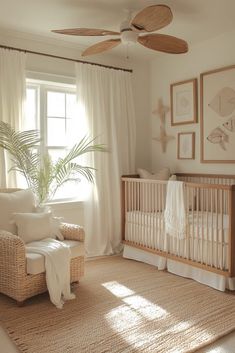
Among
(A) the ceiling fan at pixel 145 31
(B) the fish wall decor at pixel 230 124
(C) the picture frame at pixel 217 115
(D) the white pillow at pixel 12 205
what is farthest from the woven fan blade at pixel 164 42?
(D) the white pillow at pixel 12 205

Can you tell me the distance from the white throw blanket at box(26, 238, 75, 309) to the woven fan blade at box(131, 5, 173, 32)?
194cm

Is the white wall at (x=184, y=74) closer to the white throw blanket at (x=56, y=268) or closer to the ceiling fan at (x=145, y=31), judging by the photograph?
the ceiling fan at (x=145, y=31)

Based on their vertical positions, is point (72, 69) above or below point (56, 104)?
above

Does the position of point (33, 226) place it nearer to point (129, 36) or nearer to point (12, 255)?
point (12, 255)

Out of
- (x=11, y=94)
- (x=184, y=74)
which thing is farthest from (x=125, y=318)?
(x=184, y=74)

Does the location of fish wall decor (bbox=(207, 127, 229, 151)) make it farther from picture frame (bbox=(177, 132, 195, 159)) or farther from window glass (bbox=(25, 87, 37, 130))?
window glass (bbox=(25, 87, 37, 130))

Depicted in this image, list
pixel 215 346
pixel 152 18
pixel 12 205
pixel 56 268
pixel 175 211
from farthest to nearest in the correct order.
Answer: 1. pixel 175 211
2. pixel 12 205
3. pixel 56 268
4. pixel 152 18
5. pixel 215 346

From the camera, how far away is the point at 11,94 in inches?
140

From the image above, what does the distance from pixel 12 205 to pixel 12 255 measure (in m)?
0.60

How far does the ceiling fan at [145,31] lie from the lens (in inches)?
95.3

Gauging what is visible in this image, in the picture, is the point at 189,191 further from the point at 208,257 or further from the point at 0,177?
the point at 0,177

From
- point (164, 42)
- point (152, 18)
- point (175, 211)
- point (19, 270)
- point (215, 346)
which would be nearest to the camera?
point (215, 346)

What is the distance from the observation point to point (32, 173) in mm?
3494

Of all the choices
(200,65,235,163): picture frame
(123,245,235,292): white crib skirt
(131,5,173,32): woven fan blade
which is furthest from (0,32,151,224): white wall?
(131,5,173,32): woven fan blade
